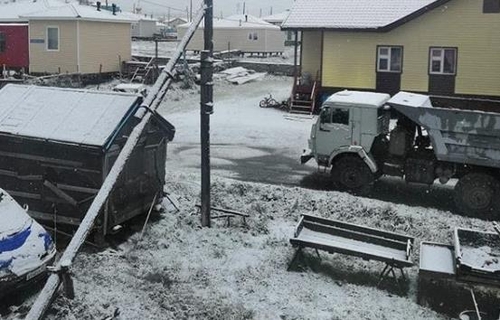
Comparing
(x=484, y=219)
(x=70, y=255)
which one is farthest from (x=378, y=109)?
(x=70, y=255)

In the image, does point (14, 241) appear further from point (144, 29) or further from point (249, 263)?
point (144, 29)

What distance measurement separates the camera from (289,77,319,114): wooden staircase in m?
28.2

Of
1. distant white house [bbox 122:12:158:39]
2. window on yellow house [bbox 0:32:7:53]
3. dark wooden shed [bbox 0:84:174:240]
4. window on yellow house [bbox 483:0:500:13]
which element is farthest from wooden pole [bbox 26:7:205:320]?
distant white house [bbox 122:12:158:39]

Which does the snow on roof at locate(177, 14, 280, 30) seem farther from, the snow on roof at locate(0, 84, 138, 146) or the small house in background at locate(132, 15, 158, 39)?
the snow on roof at locate(0, 84, 138, 146)

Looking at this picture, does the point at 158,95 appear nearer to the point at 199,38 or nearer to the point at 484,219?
the point at 484,219

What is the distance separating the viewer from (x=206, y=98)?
11367mm

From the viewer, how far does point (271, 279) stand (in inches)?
367

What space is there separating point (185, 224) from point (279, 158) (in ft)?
27.4

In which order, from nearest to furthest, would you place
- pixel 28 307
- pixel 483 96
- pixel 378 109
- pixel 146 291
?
pixel 28 307 → pixel 146 291 → pixel 378 109 → pixel 483 96

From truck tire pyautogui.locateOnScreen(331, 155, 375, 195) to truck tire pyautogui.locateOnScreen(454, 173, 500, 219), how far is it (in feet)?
7.33

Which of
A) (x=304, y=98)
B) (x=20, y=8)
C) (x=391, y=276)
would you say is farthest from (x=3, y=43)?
(x=391, y=276)

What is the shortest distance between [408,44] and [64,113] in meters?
20.0

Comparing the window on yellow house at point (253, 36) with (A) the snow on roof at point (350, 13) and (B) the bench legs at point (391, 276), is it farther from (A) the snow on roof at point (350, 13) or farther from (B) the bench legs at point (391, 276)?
(B) the bench legs at point (391, 276)

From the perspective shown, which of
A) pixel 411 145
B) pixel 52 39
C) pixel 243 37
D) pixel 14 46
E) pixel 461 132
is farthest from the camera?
pixel 243 37
